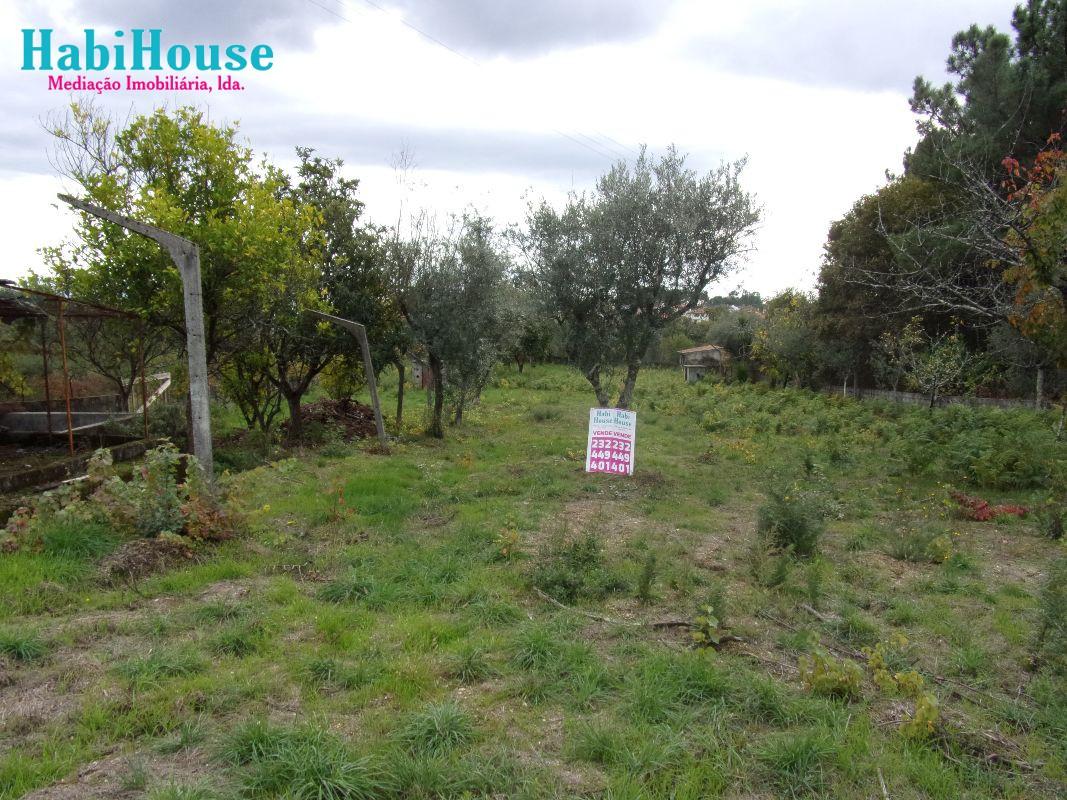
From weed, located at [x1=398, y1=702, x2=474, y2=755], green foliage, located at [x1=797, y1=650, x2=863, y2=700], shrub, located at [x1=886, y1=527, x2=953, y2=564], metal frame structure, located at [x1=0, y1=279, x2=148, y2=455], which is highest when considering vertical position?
metal frame structure, located at [x1=0, y1=279, x2=148, y2=455]

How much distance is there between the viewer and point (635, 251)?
11391 mm

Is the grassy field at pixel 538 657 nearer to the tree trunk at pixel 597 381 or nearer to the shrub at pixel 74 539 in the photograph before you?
the shrub at pixel 74 539

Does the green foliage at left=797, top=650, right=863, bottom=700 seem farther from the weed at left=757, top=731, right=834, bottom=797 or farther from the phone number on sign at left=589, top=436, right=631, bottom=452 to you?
the phone number on sign at left=589, top=436, right=631, bottom=452

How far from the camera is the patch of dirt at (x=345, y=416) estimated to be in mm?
16516

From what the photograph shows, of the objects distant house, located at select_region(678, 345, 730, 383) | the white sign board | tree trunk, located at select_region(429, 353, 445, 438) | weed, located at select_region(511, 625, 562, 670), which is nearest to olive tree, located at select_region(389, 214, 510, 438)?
tree trunk, located at select_region(429, 353, 445, 438)

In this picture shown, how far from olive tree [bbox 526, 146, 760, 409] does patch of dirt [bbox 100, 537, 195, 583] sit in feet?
25.2

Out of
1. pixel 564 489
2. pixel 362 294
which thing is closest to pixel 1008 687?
pixel 564 489

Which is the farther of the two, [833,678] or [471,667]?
[471,667]

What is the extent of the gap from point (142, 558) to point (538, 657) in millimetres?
3613

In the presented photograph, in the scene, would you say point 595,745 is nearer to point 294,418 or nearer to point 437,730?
point 437,730

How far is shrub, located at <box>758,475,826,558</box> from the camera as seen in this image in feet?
22.7

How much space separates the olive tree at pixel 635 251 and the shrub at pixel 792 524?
198 inches

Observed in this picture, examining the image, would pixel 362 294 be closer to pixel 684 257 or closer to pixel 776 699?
pixel 684 257

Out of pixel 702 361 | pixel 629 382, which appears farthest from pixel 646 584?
pixel 702 361
